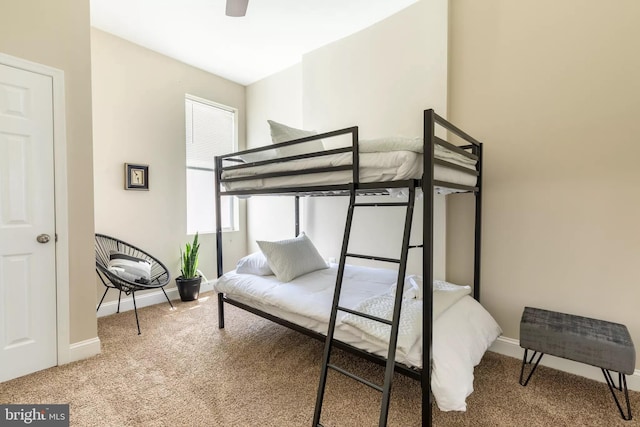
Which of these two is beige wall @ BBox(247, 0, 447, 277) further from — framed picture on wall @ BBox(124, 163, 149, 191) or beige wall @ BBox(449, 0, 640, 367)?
framed picture on wall @ BBox(124, 163, 149, 191)

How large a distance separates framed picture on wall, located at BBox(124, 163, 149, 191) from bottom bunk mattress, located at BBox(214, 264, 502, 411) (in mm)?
1544

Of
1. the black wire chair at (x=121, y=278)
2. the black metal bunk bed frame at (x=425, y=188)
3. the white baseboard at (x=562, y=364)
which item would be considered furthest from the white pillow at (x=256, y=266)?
the white baseboard at (x=562, y=364)

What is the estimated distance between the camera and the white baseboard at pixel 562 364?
6.38 feet

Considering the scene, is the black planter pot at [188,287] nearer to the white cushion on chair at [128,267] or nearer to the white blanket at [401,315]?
the white cushion on chair at [128,267]

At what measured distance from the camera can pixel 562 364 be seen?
2154 mm

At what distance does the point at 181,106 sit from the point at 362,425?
3810 mm

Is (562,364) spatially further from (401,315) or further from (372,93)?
(372,93)

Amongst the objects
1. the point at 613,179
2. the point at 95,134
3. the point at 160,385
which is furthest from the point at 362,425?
the point at 95,134

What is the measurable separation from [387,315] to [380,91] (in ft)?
7.16

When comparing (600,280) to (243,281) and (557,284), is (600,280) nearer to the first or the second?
(557,284)

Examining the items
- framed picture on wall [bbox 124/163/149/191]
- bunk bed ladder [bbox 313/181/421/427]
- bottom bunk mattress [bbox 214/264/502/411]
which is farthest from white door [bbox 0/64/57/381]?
bunk bed ladder [bbox 313/181/421/427]

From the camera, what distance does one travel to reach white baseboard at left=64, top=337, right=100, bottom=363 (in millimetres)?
2256

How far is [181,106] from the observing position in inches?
147

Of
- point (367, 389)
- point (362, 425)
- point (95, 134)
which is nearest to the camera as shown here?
point (362, 425)
